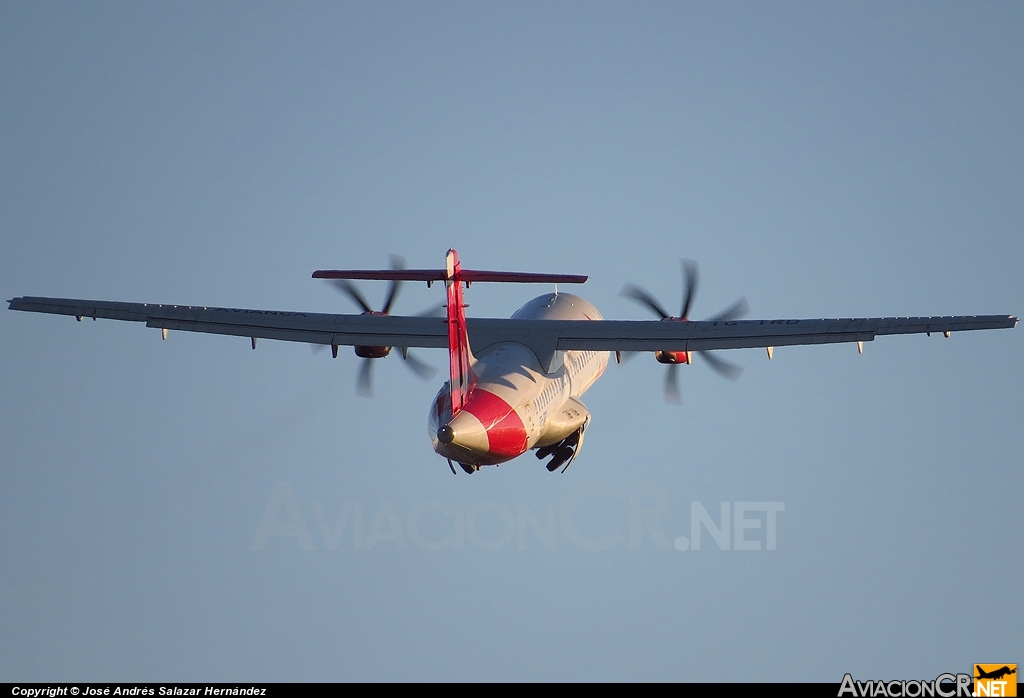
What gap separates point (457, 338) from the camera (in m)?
43.2

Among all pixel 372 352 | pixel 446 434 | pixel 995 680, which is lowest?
pixel 995 680

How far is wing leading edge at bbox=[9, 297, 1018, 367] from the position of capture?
47.6 meters

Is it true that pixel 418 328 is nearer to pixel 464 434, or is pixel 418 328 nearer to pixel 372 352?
pixel 372 352

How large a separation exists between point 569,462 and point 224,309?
11863 millimetres

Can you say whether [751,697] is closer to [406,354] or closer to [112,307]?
[406,354]

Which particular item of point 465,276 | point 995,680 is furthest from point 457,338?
point 995,680

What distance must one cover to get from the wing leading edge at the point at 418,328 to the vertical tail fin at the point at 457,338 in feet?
16.9

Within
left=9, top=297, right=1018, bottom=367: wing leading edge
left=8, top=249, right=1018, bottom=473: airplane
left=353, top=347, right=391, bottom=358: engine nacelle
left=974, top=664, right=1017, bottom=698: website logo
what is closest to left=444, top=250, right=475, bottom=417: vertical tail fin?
left=8, top=249, right=1018, bottom=473: airplane

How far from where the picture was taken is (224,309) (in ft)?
162

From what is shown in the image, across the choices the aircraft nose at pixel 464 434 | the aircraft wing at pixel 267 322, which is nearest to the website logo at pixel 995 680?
A: the aircraft nose at pixel 464 434

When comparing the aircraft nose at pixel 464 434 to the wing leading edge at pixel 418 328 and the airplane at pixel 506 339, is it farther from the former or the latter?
the wing leading edge at pixel 418 328

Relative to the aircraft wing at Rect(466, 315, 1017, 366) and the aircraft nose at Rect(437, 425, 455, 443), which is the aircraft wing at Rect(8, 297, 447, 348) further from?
the aircraft nose at Rect(437, 425, 455, 443)

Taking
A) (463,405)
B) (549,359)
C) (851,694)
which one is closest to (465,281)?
(463,405)

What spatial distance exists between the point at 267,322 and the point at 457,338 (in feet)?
28.6
